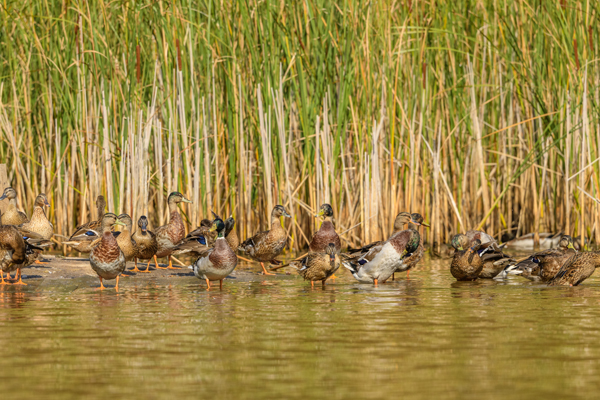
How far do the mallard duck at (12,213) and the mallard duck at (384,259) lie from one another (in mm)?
5073

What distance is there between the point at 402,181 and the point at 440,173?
683mm

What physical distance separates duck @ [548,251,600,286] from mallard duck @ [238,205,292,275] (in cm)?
369

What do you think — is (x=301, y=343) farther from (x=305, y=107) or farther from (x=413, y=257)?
(x=305, y=107)

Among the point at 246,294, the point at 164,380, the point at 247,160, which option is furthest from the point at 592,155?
the point at 164,380

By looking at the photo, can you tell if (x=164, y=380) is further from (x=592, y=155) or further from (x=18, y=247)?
(x=592, y=155)

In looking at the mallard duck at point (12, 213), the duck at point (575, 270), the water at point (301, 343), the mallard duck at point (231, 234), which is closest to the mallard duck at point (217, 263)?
the water at point (301, 343)

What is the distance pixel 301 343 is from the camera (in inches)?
281

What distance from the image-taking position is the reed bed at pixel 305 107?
14.1 m

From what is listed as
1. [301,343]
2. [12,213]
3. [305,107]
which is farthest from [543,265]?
[12,213]

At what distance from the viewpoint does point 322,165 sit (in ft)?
47.5

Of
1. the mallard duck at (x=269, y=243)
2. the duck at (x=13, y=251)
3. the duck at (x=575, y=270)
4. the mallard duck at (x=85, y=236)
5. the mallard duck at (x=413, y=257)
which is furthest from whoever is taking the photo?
the mallard duck at (x=85, y=236)

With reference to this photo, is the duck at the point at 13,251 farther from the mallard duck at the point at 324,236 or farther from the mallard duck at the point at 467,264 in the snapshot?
the mallard duck at the point at 467,264

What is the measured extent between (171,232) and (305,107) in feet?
8.50

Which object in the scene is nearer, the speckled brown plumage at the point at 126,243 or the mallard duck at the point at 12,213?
the speckled brown plumage at the point at 126,243
